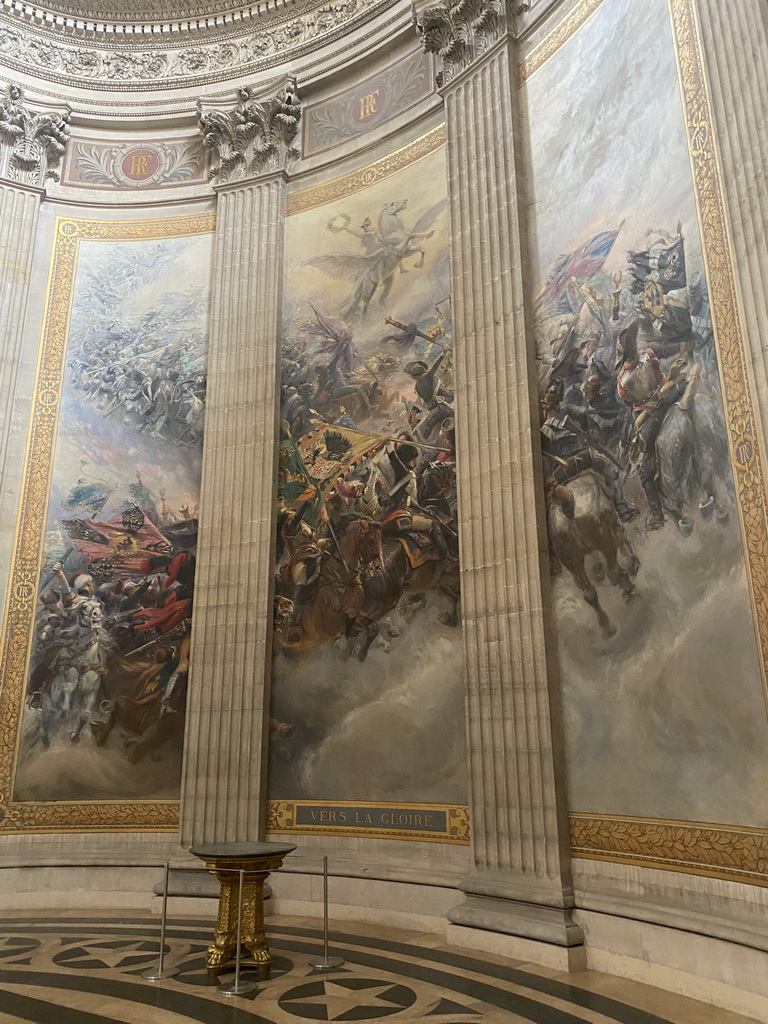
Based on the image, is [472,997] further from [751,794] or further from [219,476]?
[219,476]

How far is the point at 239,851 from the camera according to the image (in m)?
6.96

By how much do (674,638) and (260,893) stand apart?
3.85 metres

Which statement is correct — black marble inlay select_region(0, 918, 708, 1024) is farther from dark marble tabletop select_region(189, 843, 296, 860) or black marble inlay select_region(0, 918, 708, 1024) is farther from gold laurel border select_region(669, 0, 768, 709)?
gold laurel border select_region(669, 0, 768, 709)

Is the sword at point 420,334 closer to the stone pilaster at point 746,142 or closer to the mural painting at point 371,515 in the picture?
the mural painting at point 371,515

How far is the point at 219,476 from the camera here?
11203 millimetres

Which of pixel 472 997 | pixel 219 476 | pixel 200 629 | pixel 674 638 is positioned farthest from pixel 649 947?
pixel 219 476

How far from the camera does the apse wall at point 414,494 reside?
6.69m

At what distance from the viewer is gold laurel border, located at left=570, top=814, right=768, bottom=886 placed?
233 inches

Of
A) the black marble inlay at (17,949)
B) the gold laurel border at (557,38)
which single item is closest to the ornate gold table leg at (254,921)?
the black marble inlay at (17,949)

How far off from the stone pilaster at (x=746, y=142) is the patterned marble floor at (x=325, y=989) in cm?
407

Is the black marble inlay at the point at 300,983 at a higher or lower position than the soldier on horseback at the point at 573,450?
lower

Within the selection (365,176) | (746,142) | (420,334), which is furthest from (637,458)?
(365,176)

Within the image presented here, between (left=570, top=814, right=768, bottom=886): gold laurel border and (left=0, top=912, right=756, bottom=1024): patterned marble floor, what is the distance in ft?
2.83

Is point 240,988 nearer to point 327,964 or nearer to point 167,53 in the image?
point 327,964
